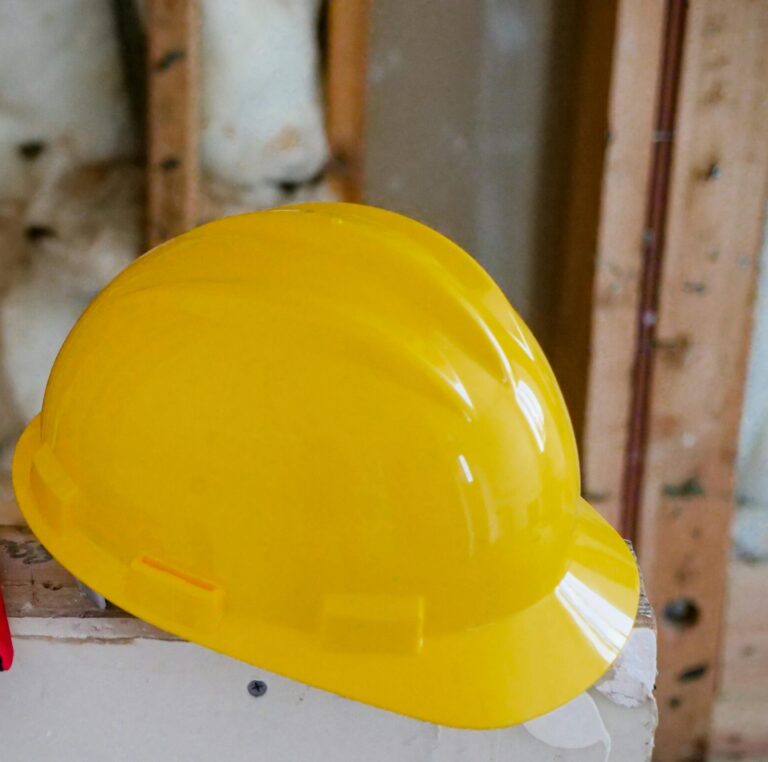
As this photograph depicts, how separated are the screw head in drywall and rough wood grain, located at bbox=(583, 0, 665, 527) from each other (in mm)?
867

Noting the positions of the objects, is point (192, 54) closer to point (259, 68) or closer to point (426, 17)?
point (259, 68)

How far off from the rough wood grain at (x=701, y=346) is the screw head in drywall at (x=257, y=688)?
3.13ft

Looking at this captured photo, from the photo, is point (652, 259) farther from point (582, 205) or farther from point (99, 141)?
point (99, 141)

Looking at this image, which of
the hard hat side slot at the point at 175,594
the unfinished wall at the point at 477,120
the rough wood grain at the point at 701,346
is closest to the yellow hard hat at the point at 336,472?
the hard hat side slot at the point at 175,594

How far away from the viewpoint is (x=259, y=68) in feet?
4.22

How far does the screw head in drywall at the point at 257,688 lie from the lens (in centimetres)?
75

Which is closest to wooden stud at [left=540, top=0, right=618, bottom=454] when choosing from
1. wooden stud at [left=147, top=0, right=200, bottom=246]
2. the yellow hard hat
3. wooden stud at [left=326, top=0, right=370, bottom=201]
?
wooden stud at [left=326, top=0, right=370, bottom=201]

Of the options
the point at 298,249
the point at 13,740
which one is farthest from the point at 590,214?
the point at 13,740

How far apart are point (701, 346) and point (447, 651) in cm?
97

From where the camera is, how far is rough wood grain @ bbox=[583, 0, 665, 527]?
1.29 metres

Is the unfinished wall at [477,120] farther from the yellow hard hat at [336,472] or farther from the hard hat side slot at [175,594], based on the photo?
the hard hat side slot at [175,594]

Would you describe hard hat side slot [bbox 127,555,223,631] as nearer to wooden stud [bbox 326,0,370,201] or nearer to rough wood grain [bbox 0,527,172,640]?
rough wood grain [bbox 0,527,172,640]

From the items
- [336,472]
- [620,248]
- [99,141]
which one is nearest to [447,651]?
[336,472]

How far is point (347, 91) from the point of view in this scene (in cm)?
133
